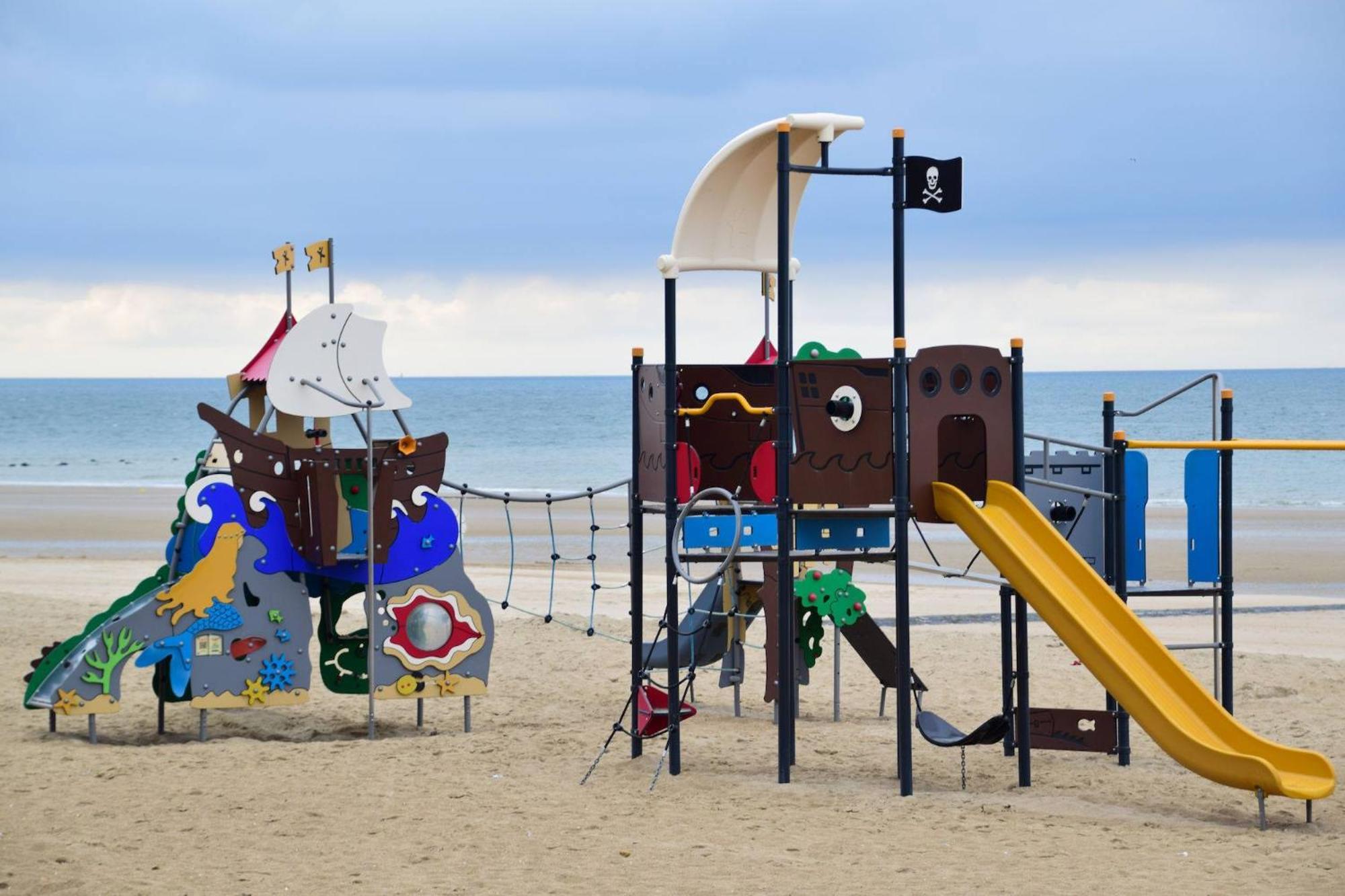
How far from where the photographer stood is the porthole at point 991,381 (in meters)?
7.64

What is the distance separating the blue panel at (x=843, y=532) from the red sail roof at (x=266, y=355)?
11.2ft

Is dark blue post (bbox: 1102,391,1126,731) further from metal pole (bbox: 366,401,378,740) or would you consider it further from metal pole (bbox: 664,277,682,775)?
metal pole (bbox: 366,401,378,740)

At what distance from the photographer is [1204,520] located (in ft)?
27.5

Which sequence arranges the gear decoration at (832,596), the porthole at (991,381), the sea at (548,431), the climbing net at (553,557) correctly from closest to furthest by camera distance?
the porthole at (991,381)
the gear decoration at (832,596)
the climbing net at (553,557)
the sea at (548,431)

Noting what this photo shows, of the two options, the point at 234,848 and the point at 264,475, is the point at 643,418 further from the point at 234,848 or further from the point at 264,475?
the point at 234,848

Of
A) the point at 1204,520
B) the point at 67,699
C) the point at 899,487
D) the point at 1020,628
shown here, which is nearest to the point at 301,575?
the point at 67,699

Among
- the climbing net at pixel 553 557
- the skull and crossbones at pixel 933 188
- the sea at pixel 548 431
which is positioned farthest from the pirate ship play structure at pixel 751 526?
the sea at pixel 548 431

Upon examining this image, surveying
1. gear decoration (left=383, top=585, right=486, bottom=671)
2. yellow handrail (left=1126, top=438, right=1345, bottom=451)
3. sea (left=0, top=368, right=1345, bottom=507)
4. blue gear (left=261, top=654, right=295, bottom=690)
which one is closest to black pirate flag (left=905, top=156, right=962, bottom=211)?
yellow handrail (left=1126, top=438, right=1345, bottom=451)

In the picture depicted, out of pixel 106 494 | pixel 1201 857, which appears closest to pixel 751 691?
pixel 1201 857

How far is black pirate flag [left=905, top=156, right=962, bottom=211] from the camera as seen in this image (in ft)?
24.2

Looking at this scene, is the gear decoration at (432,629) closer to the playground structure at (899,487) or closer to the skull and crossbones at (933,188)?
the playground structure at (899,487)

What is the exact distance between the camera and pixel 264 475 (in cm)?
865

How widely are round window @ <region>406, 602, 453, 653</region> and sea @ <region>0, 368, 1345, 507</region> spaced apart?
2420 cm

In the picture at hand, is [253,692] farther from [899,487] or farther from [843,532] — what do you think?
[899,487]
